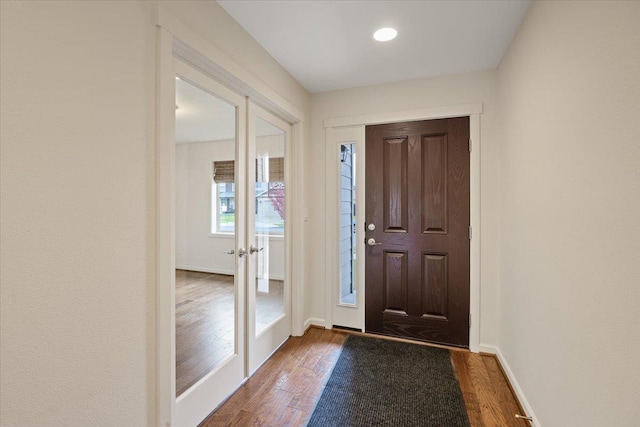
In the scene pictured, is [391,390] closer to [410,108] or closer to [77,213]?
[77,213]

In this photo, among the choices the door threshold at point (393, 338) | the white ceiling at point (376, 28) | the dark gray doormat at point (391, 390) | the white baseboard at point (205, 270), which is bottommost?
the dark gray doormat at point (391, 390)

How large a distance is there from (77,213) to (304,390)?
172cm

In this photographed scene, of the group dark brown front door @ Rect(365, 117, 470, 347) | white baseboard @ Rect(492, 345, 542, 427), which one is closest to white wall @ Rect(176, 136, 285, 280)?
dark brown front door @ Rect(365, 117, 470, 347)

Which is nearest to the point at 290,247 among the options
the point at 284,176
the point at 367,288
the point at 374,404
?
the point at 284,176

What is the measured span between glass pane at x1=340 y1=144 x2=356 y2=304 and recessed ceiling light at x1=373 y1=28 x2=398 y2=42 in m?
1.05

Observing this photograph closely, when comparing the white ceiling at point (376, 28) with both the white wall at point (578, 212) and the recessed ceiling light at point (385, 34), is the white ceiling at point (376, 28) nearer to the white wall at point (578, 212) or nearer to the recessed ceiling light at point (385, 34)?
the recessed ceiling light at point (385, 34)

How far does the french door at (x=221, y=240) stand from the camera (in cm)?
169

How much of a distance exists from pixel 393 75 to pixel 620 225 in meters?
2.15

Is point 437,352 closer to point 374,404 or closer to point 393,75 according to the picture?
point 374,404

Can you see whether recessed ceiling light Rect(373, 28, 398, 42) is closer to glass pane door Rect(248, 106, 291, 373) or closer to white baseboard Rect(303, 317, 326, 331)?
glass pane door Rect(248, 106, 291, 373)

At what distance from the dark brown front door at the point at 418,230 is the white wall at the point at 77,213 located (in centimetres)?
202

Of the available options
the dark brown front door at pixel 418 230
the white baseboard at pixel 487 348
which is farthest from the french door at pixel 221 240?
the white baseboard at pixel 487 348

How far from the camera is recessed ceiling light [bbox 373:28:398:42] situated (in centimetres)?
204

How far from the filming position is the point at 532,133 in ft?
5.82
